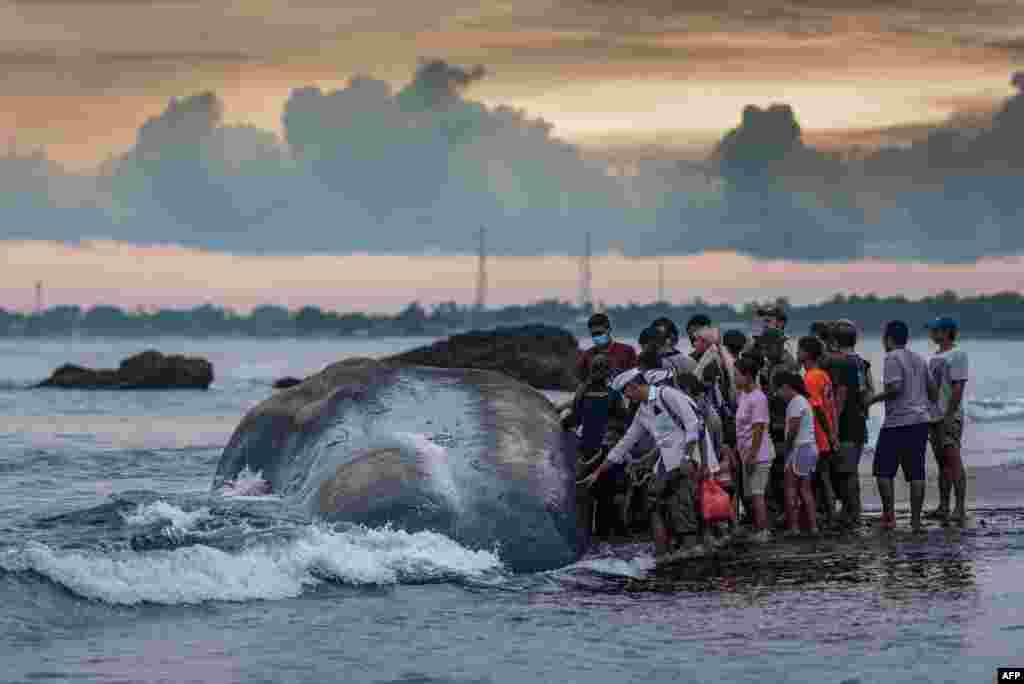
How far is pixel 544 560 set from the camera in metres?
13.7

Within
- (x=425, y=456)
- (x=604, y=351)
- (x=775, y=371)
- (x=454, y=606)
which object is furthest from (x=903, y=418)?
(x=454, y=606)

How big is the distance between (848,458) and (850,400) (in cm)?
63

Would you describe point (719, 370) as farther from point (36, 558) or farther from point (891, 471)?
point (36, 558)

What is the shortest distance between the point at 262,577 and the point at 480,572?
5.85 feet

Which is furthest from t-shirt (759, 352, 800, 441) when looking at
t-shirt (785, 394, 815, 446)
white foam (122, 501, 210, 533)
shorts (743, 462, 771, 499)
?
white foam (122, 501, 210, 533)

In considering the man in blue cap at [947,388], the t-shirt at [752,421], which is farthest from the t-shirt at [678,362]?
the man in blue cap at [947,388]

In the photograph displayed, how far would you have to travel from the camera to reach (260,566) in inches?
510

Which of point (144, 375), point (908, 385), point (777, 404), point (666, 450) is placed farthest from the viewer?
point (144, 375)

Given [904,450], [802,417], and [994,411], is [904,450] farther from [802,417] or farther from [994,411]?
[994,411]

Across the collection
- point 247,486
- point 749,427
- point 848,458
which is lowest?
point 247,486

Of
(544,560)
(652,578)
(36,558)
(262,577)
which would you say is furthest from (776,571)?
(36,558)

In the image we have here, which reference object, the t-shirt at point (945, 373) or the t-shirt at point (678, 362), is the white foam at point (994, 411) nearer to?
the t-shirt at point (945, 373)

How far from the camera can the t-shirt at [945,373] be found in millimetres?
16359

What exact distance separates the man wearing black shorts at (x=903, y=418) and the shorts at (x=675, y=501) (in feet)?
9.08
